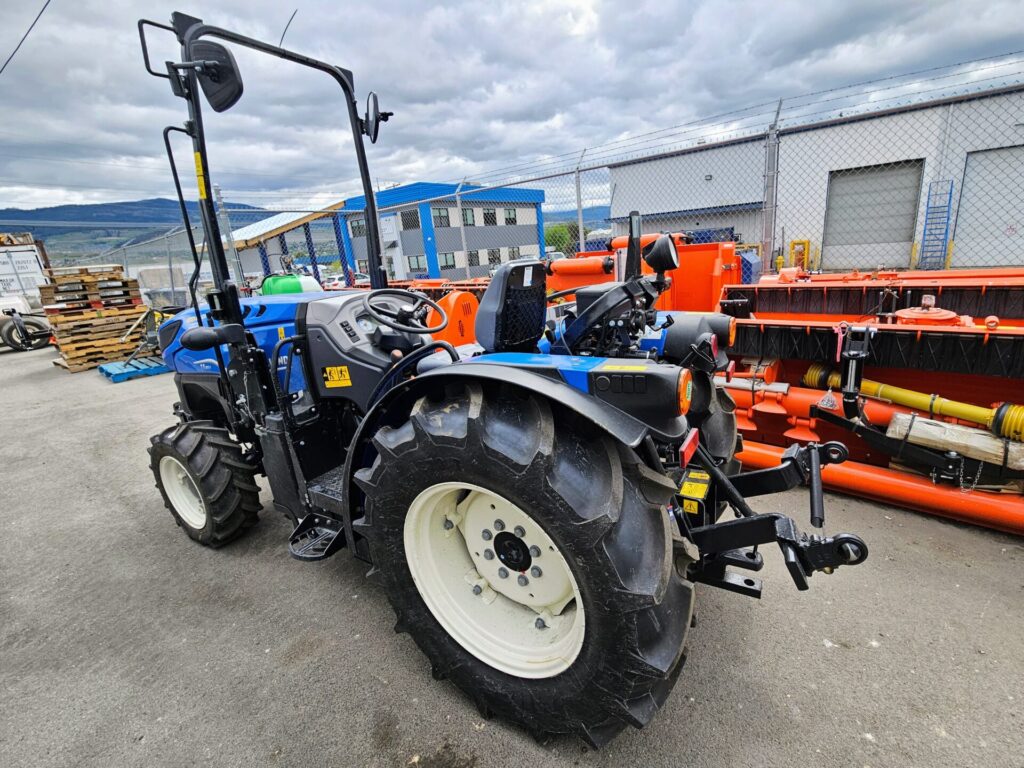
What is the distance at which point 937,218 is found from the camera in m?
13.6

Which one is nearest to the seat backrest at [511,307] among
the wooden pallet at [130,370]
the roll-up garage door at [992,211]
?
the wooden pallet at [130,370]

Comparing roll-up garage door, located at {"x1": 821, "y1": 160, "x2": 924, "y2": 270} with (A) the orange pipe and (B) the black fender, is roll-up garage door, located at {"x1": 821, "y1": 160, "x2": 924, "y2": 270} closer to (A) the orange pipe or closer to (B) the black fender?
(A) the orange pipe

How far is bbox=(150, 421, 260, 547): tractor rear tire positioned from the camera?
9.20 ft

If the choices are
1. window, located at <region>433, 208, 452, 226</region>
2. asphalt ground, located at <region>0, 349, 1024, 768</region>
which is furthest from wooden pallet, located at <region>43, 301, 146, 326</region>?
window, located at <region>433, 208, 452, 226</region>

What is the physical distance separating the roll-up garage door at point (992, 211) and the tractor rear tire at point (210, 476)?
1769cm

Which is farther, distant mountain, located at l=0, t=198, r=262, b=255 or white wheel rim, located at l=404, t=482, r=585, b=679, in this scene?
distant mountain, located at l=0, t=198, r=262, b=255

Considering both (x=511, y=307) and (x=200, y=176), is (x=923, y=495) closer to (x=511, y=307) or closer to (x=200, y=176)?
(x=511, y=307)

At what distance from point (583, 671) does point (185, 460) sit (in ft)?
7.96

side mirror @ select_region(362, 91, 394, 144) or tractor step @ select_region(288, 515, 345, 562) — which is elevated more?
side mirror @ select_region(362, 91, 394, 144)

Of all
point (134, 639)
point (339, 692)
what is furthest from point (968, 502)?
point (134, 639)

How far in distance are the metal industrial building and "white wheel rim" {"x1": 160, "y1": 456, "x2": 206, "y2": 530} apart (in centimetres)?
1262

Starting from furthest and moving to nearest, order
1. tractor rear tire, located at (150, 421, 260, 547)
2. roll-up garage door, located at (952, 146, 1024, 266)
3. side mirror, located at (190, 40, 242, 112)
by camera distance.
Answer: roll-up garage door, located at (952, 146, 1024, 266)
tractor rear tire, located at (150, 421, 260, 547)
side mirror, located at (190, 40, 242, 112)

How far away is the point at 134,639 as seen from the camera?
2.36 m

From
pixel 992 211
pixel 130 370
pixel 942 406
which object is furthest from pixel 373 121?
pixel 992 211
